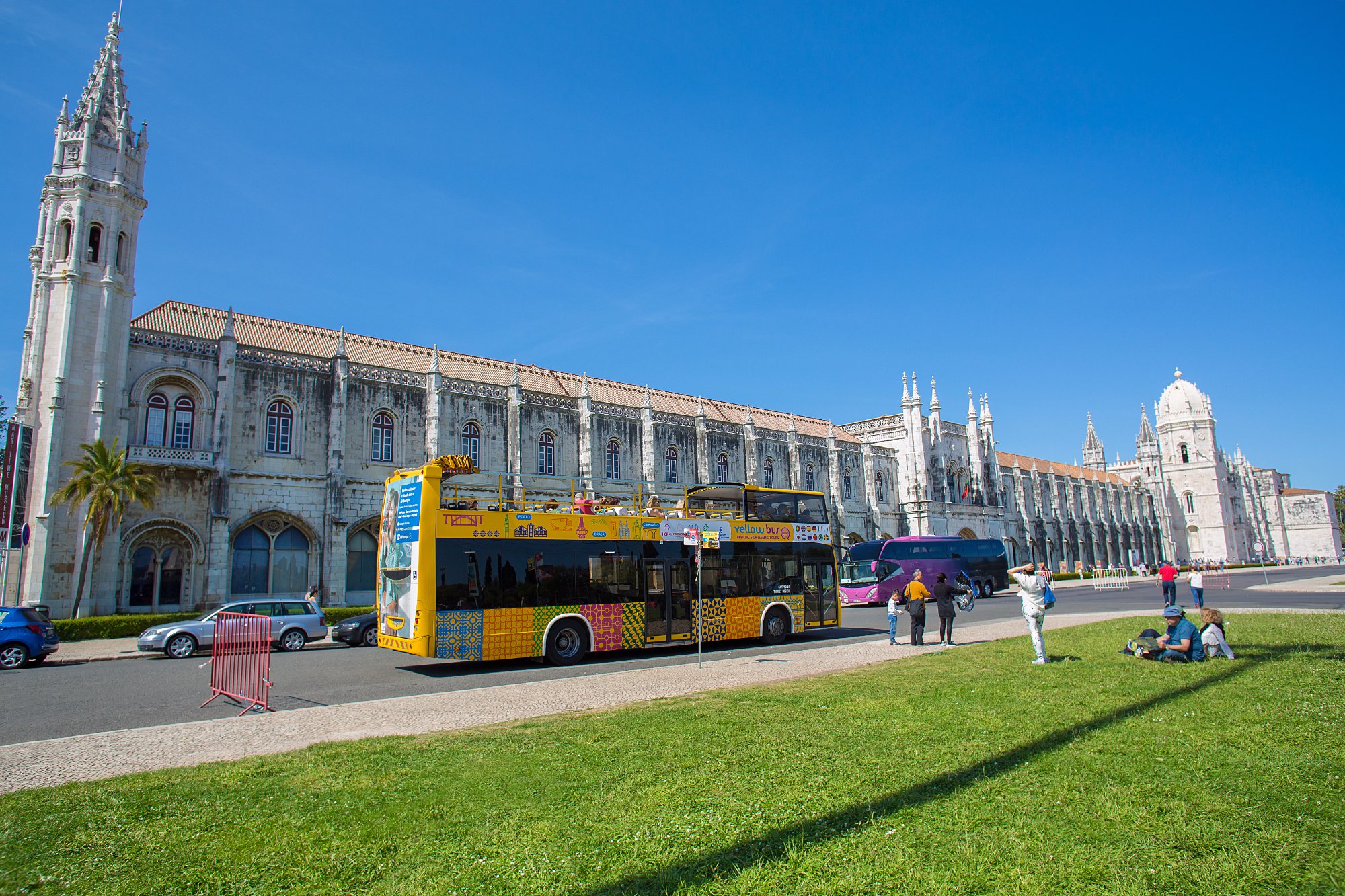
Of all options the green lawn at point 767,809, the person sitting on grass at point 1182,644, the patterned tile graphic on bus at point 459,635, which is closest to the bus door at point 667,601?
the patterned tile graphic on bus at point 459,635

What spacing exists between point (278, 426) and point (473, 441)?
26.4 ft

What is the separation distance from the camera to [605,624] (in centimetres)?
1567

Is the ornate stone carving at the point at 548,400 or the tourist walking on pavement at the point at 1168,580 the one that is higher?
the ornate stone carving at the point at 548,400

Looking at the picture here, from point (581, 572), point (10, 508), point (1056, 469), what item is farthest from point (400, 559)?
point (1056, 469)

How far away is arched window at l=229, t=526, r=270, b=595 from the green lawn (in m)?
22.8

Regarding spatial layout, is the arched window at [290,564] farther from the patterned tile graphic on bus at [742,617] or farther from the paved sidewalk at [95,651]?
the patterned tile graphic on bus at [742,617]

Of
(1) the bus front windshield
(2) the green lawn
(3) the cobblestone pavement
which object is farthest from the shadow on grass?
(1) the bus front windshield

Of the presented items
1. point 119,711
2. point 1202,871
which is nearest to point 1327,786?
point 1202,871

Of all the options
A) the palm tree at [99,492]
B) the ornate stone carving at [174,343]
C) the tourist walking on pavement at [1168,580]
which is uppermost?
the ornate stone carving at [174,343]

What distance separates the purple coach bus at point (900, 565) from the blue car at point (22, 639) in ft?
91.9

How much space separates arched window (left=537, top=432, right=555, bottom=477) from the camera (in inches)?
1395

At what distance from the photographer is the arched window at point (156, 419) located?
26.2 m

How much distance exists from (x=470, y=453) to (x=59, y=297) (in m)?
15.6

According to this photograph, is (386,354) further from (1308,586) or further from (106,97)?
(1308,586)
